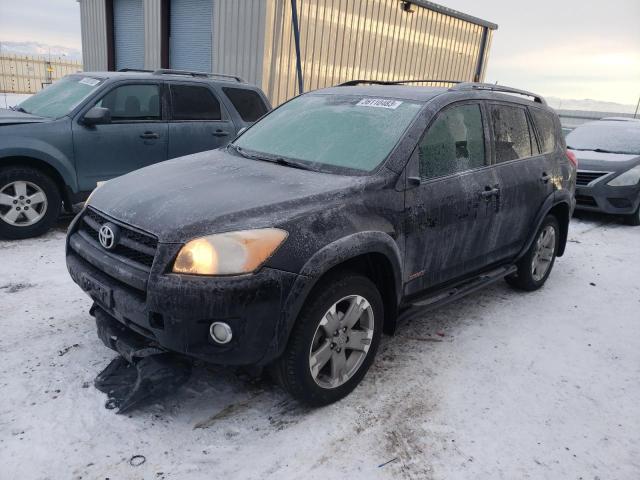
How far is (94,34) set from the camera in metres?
14.1

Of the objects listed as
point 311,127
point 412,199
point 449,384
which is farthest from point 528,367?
point 311,127

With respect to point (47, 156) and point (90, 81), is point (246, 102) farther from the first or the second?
point (47, 156)

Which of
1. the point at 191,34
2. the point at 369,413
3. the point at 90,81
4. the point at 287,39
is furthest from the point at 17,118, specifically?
the point at 191,34

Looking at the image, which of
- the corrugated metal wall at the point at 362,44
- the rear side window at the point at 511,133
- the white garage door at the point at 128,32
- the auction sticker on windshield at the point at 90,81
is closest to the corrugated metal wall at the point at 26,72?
the white garage door at the point at 128,32

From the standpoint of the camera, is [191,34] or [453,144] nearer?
[453,144]

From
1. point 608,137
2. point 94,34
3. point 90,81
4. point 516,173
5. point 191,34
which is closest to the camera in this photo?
point 516,173

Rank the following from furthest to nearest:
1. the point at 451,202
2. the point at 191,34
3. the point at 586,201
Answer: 1. the point at 191,34
2. the point at 586,201
3. the point at 451,202

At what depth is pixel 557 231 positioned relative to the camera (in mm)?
4828

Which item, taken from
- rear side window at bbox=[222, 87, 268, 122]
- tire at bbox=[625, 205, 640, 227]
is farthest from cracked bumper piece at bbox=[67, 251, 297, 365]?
tire at bbox=[625, 205, 640, 227]

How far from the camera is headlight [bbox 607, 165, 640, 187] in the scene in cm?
785

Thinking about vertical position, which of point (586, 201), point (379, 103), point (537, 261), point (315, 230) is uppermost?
point (379, 103)

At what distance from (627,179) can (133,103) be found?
7.45m

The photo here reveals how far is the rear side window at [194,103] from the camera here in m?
5.98

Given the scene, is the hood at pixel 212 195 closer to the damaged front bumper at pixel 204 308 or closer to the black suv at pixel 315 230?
the black suv at pixel 315 230
